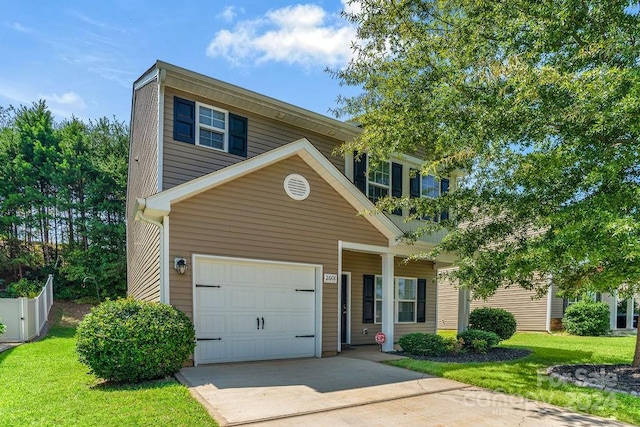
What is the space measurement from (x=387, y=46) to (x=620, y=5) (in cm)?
443

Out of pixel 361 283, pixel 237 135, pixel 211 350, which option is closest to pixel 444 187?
pixel 361 283

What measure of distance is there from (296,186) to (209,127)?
2.54 metres

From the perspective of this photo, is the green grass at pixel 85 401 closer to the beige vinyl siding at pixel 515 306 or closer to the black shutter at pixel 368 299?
the black shutter at pixel 368 299

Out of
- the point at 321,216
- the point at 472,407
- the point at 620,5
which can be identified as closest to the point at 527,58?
the point at 620,5

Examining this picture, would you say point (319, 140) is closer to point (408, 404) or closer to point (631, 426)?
point (408, 404)

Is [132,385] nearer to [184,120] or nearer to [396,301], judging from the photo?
[184,120]

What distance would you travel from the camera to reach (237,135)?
9.73 m

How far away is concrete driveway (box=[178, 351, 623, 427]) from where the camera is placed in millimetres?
4758

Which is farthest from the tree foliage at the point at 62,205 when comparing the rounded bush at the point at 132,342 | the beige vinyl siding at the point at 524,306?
the beige vinyl siding at the point at 524,306

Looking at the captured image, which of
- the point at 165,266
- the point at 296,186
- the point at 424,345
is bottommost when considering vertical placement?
the point at 424,345

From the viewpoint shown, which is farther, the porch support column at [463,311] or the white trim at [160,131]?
the porch support column at [463,311]

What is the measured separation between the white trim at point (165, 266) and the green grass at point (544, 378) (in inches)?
187

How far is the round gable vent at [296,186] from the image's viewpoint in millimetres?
8727

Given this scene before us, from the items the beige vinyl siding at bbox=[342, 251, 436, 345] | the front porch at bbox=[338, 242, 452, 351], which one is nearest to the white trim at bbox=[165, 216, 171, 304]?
the front porch at bbox=[338, 242, 452, 351]
